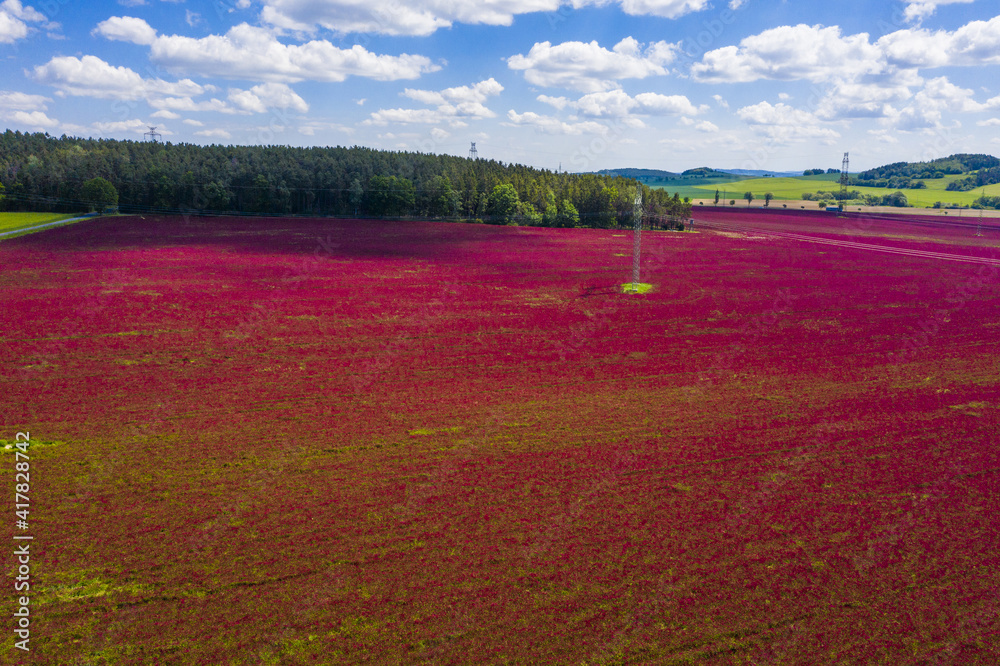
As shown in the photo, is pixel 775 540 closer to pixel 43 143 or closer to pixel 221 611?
pixel 221 611

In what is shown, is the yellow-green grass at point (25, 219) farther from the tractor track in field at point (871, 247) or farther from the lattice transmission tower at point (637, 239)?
the tractor track in field at point (871, 247)

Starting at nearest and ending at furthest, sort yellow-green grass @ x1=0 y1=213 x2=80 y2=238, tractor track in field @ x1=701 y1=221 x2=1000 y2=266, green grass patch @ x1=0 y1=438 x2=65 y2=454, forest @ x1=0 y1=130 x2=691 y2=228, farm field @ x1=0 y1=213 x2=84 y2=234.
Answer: green grass patch @ x1=0 y1=438 x2=65 y2=454 → tractor track in field @ x1=701 y1=221 x2=1000 y2=266 → farm field @ x1=0 y1=213 x2=84 y2=234 → yellow-green grass @ x1=0 y1=213 x2=80 y2=238 → forest @ x1=0 y1=130 x2=691 y2=228

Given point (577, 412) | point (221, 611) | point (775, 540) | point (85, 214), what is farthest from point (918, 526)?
point (85, 214)

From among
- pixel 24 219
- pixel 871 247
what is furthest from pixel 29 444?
pixel 24 219

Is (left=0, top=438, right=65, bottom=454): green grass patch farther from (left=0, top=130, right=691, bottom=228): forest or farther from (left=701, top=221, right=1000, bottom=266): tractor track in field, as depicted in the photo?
A: (left=0, top=130, right=691, bottom=228): forest

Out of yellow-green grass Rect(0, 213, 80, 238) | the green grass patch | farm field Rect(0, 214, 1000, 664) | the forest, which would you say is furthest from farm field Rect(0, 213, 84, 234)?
the green grass patch

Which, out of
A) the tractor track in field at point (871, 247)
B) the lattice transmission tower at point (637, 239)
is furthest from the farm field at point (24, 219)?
the tractor track in field at point (871, 247)
